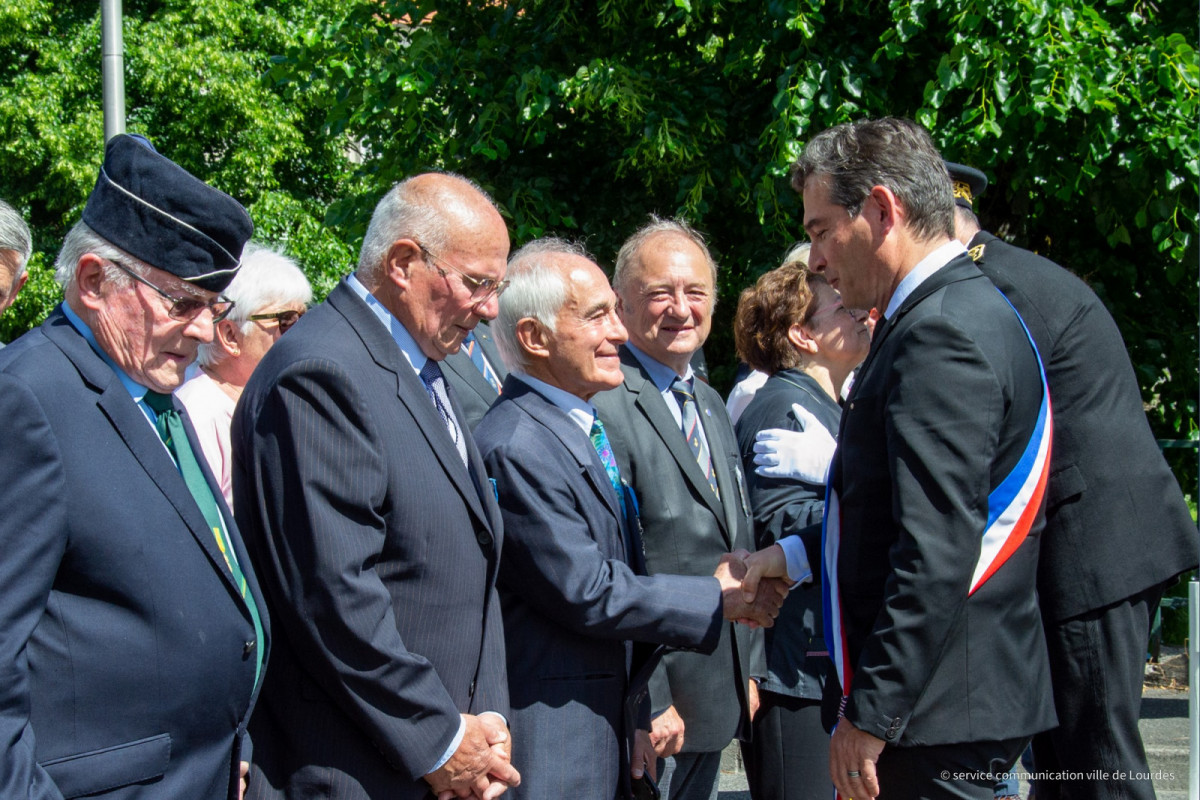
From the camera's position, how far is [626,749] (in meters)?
2.93

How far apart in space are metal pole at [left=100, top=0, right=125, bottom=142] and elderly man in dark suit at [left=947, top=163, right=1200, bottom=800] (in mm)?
7553

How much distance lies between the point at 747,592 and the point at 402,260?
128cm

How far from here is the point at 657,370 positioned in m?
3.73

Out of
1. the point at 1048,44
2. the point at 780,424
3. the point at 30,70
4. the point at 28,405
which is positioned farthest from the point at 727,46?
the point at 30,70

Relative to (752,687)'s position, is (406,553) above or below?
above

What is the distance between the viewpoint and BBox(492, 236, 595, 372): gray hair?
306cm

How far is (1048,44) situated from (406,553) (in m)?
4.54

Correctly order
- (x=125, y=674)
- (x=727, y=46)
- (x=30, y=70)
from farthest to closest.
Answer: (x=30, y=70), (x=727, y=46), (x=125, y=674)

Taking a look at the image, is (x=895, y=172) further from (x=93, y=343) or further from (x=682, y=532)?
(x=93, y=343)

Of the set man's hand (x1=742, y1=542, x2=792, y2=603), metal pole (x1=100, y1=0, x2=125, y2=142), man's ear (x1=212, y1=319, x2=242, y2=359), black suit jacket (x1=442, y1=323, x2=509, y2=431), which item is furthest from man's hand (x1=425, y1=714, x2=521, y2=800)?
metal pole (x1=100, y1=0, x2=125, y2=142)

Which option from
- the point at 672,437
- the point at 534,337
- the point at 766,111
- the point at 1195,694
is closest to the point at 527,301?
the point at 534,337

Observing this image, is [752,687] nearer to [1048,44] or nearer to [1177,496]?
[1177,496]

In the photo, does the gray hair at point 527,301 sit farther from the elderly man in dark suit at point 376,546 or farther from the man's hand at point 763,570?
the man's hand at point 763,570

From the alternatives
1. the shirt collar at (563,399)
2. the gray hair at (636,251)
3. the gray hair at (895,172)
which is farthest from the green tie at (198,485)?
the gray hair at (636,251)
